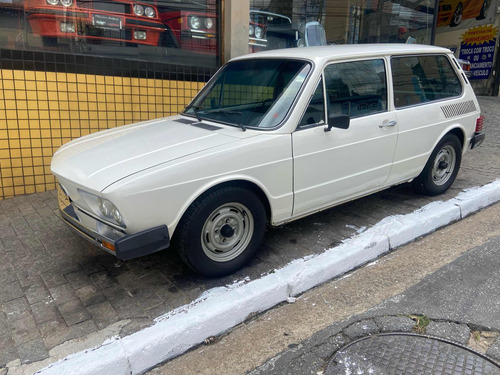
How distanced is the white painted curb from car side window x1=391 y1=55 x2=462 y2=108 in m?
1.29

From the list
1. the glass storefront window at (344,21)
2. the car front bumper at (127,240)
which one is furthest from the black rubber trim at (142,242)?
the glass storefront window at (344,21)

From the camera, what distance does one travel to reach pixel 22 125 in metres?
5.29

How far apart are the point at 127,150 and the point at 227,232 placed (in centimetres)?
101

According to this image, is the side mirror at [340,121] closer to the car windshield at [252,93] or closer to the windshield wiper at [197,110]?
the car windshield at [252,93]

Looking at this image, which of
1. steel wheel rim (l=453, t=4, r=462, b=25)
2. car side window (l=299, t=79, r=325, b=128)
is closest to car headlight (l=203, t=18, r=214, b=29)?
car side window (l=299, t=79, r=325, b=128)

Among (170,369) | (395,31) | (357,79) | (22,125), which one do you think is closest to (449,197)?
(357,79)

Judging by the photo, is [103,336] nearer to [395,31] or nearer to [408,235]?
[408,235]

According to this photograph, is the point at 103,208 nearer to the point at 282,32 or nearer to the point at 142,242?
the point at 142,242

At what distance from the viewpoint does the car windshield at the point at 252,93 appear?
3.61m

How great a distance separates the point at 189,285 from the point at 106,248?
2.42ft

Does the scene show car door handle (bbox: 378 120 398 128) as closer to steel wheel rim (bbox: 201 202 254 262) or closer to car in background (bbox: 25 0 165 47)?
steel wheel rim (bbox: 201 202 254 262)

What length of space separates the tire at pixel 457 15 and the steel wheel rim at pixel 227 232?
14.5m

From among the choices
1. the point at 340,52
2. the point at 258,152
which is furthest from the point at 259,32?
the point at 258,152

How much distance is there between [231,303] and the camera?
9.84 feet
